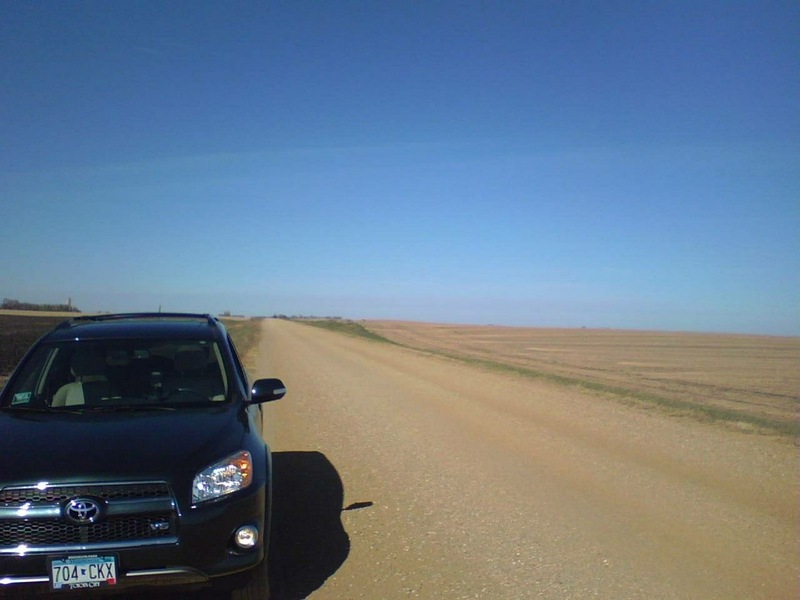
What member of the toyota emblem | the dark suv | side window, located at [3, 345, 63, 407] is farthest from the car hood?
side window, located at [3, 345, 63, 407]

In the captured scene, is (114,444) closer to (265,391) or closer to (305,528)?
(265,391)

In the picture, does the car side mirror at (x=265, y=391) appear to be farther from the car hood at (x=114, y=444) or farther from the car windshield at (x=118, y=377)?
the car hood at (x=114, y=444)

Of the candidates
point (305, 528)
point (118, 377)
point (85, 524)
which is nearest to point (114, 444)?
point (85, 524)

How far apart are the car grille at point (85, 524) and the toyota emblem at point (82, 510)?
29mm

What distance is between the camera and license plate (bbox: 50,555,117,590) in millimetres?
3748

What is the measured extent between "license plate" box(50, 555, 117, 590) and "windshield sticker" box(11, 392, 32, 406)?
1.77 m

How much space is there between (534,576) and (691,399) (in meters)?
13.3

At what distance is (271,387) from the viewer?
5.56 meters

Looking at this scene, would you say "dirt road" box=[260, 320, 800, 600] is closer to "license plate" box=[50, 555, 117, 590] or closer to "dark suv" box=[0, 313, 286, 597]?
"dark suv" box=[0, 313, 286, 597]

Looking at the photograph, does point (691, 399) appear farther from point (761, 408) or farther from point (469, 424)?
point (469, 424)

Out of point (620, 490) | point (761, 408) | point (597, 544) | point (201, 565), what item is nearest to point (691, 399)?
point (761, 408)

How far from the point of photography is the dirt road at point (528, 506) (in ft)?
16.4

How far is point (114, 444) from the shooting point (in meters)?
4.22

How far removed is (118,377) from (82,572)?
1951 mm
